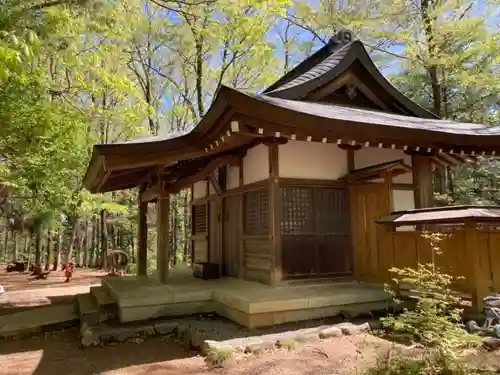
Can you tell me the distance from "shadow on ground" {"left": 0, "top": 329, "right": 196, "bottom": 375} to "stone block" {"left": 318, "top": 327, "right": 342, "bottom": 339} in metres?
1.65

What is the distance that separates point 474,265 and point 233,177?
4715 mm

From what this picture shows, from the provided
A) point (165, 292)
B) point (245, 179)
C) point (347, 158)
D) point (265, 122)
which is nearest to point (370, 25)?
point (347, 158)

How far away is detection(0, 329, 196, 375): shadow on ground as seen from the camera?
4464mm

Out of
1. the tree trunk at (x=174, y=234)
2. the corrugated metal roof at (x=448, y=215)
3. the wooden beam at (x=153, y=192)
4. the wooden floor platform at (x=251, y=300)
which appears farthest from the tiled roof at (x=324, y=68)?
the tree trunk at (x=174, y=234)

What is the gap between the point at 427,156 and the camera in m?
7.04

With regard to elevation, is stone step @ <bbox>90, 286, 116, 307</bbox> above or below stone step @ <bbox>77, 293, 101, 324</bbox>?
above

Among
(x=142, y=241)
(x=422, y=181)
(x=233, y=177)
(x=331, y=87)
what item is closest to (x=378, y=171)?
(x=422, y=181)

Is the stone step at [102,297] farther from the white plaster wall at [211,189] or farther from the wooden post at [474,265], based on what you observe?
the wooden post at [474,265]

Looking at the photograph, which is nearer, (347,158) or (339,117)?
(339,117)

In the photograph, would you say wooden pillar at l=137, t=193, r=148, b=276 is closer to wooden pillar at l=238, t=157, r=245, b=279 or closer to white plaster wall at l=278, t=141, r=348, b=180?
wooden pillar at l=238, t=157, r=245, b=279

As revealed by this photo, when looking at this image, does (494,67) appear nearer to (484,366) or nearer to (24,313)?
(484,366)

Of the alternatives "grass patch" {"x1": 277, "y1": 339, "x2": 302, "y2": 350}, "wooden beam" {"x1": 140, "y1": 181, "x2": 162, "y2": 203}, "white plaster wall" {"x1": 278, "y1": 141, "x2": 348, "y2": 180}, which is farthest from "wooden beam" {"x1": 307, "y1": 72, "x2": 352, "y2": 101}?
"grass patch" {"x1": 277, "y1": 339, "x2": 302, "y2": 350}

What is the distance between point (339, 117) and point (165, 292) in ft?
13.0

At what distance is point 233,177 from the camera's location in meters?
8.12
